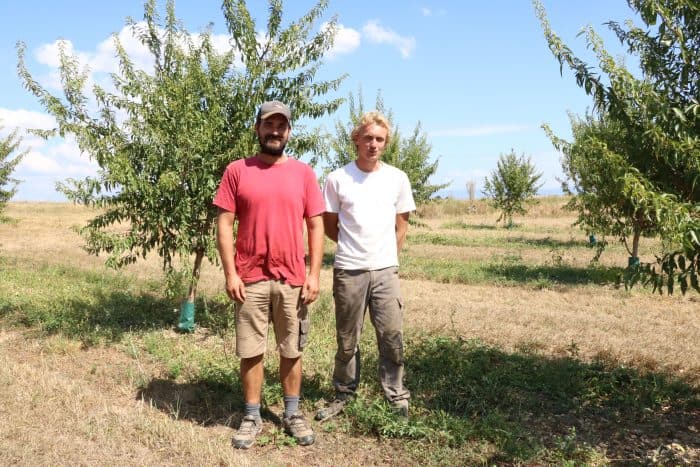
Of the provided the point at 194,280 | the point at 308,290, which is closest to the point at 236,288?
the point at 308,290

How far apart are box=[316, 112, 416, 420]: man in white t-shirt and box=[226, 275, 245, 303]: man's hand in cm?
77

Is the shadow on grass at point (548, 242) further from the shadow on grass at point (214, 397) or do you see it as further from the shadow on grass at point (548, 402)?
the shadow on grass at point (214, 397)

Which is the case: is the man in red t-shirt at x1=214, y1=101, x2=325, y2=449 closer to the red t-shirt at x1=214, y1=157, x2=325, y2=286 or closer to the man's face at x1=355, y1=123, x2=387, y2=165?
the red t-shirt at x1=214, y1=157, x2=325, y2=286

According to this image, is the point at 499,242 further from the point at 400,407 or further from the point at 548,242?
the point at 400,407

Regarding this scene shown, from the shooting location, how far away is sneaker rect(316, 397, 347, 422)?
4.71 meters

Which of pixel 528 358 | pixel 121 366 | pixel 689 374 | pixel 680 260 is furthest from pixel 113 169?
pixel 689 374

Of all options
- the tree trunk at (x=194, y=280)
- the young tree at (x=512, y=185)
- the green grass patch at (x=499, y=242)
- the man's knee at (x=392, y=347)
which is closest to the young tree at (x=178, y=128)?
the tree trunk at (x=194, y=280)

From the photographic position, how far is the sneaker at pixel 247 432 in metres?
4.23

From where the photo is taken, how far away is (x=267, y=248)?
421 cm

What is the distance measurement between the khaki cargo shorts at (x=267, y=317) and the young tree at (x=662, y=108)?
2.45m

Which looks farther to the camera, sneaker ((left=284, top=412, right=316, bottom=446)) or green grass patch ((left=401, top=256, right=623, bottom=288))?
green grass patch ((left=401, top=256, right=623, bottom=288))

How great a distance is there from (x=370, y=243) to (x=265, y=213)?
0.85 meters

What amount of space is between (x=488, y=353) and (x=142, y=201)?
430 cm

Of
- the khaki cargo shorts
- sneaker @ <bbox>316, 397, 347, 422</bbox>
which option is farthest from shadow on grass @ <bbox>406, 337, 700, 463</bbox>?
the khaki cargo shorts
